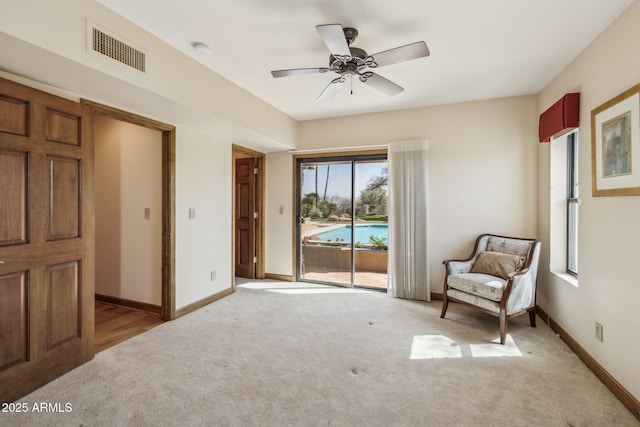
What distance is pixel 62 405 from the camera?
6.30ft

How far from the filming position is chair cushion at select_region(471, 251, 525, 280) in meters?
3.24

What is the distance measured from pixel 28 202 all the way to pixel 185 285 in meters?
1.79

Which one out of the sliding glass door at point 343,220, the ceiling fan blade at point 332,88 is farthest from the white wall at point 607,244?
the sliding glass door at point 343,220

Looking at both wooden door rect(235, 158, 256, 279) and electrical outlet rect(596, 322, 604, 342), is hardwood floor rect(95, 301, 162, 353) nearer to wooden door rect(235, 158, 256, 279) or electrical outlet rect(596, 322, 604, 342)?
wooden door rect(235, 158, 256, 279)

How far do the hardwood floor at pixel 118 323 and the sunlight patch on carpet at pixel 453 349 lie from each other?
8.56ft

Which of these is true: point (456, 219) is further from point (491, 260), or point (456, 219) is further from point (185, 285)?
point (185, 285)

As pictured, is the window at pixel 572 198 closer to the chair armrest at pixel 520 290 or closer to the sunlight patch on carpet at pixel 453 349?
the chair armrest at pixel 520 290

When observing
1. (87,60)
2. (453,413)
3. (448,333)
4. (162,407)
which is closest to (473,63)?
(448,333)

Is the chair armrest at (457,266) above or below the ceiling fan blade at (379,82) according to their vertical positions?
below

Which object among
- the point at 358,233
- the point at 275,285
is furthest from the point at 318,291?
the point at 358,233

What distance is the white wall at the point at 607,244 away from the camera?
1.96 meters

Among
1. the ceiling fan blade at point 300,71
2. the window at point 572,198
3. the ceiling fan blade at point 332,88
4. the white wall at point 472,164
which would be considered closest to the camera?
the ceiling fan blade at point 300,71

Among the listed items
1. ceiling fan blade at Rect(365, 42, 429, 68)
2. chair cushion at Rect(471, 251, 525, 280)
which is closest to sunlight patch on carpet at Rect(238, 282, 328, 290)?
chair cushion at Rect(471, 251, 525, 280)

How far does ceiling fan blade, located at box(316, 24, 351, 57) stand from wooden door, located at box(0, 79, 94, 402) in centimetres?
191
